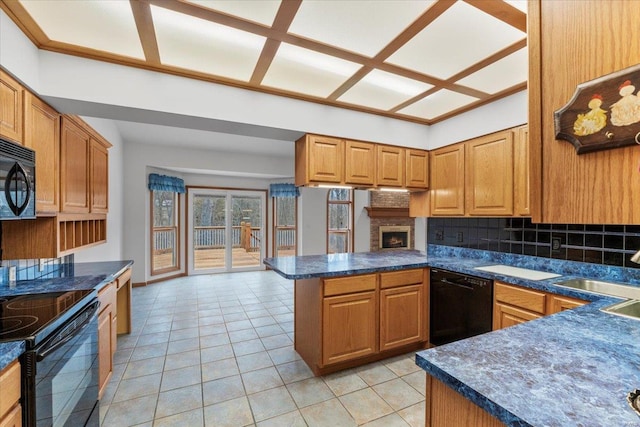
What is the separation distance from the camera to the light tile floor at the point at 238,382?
192 centimetres

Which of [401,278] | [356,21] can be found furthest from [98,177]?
[401,278]

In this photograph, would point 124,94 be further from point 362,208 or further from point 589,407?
point 362,208

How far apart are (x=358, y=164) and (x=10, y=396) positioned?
8.98 ft

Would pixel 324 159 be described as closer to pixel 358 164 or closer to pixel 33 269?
pixel 358 164

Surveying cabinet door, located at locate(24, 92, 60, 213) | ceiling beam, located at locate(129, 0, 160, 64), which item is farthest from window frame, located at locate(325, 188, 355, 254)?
cabinet door, located at locate(24, 92, 60, 213)

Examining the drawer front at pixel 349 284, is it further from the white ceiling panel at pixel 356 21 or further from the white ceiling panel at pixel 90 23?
the white ceiling panel at pixel 90 23

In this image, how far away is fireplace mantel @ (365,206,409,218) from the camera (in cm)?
663

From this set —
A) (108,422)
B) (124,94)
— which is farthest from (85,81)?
(108,422)

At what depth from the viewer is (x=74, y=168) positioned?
7.24 feet

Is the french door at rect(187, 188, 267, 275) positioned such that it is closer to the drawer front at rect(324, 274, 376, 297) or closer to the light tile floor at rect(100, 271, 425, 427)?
the light tile floor at rect(100, 271, 425, 427)

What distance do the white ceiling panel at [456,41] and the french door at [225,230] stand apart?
514 cm

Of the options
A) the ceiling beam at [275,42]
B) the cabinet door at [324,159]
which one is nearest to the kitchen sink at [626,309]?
the cabinet door at [324,159]

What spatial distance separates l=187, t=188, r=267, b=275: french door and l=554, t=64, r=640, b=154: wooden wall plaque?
252 inches

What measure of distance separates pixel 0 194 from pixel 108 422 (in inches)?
60.8
